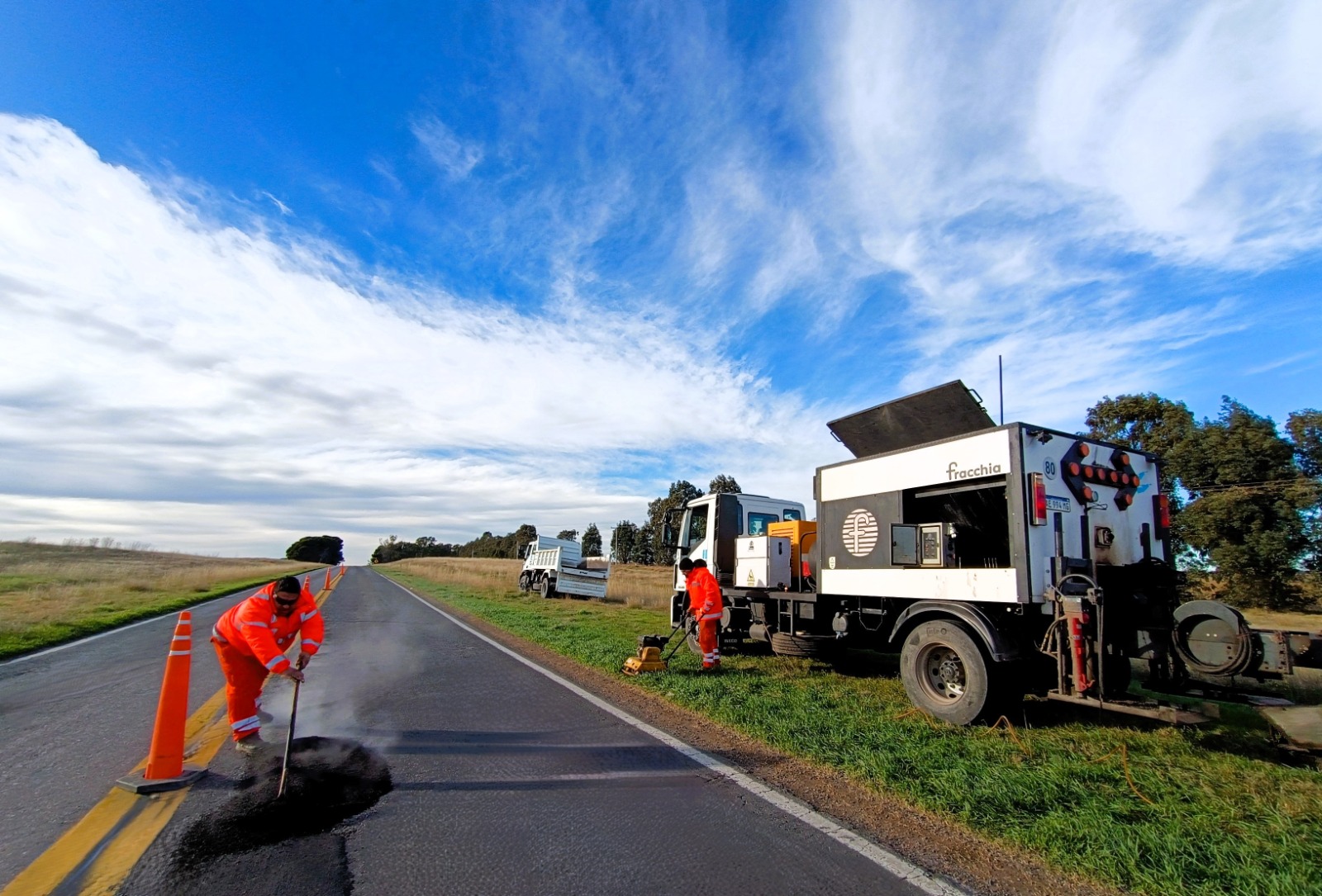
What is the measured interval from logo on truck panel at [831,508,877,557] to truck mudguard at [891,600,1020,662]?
0.83 metres

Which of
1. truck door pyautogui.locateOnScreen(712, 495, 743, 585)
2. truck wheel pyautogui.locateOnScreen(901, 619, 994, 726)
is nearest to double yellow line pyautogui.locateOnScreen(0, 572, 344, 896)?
truck wheel pyautogui.locateOnScreen(901, 619, 994, 726)

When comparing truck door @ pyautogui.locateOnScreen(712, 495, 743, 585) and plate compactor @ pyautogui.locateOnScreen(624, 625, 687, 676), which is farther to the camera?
truck door @ pyautogui.locateOnScreen(712, 495, 743, 585)

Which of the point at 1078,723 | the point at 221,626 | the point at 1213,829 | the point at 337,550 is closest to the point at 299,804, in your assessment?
the point at 221,626

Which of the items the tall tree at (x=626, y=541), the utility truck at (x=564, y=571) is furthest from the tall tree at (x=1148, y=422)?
the tall tree at (x=626, y=541)

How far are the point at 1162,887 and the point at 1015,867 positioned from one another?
24.1 inches

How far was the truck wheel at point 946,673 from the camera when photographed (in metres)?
5.99

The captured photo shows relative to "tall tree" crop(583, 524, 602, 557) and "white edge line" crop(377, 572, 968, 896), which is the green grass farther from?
"tall tree" crop(583, 524, 602, 557)

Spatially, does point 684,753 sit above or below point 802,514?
below

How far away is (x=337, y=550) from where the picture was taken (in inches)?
5472

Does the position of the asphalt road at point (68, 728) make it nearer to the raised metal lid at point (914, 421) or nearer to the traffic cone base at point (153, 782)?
the traffic cone base at point (153, 782)

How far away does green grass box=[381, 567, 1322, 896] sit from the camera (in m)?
3.41

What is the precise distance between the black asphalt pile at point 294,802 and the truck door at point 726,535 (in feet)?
21.5


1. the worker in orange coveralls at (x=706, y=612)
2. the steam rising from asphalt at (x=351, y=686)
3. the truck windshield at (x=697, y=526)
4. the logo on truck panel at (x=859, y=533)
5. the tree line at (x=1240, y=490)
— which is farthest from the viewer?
the tree line at (x=1240, y=490)

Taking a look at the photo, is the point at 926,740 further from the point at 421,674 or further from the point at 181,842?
the point at 421,674
